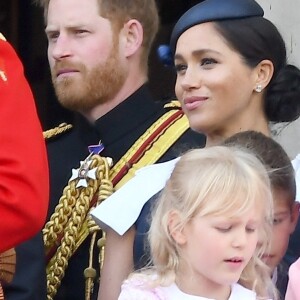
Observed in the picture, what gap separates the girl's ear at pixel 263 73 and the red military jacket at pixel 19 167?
581 mm

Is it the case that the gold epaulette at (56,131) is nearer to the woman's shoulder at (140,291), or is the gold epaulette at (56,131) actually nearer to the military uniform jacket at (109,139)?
the military uniform jacket at (109,139)

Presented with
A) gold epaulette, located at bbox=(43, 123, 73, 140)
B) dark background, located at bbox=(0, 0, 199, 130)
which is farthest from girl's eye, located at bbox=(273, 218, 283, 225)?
dark background, located at bbox=(0, 0, 199, 130)

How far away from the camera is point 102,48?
3.15 metres

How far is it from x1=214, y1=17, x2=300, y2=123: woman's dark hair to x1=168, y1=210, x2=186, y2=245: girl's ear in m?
0.53

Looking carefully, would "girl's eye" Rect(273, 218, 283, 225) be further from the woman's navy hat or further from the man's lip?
the man's lip

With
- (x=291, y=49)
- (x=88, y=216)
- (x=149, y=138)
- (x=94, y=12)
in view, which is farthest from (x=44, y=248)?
(x=291, y=49)

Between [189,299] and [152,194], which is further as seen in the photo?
[152,194]

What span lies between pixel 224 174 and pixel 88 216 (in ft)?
2.81

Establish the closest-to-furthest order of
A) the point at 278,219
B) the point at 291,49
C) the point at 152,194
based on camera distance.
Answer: the point at 278,219 < the point at 152,194 < the point at 291,49

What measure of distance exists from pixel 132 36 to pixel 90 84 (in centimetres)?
22

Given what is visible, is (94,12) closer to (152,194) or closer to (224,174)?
(152,194)

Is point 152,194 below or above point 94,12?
below

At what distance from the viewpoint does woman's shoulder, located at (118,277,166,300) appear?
7.16 feet

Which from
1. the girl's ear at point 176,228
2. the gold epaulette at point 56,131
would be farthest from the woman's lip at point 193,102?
the gold epaulette at point 56,131
